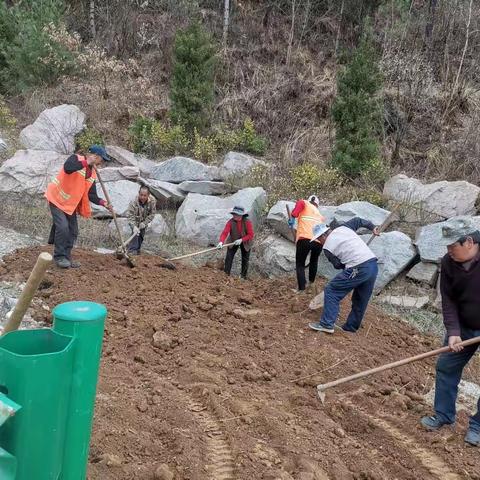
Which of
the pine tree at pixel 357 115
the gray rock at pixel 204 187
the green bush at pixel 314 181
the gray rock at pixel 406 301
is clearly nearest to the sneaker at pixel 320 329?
the gray rock at pixel 406 301

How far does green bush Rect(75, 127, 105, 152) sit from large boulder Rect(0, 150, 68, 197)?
1322 mm

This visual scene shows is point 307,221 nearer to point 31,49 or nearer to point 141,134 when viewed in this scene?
point 141,134

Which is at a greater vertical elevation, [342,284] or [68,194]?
[68,194]

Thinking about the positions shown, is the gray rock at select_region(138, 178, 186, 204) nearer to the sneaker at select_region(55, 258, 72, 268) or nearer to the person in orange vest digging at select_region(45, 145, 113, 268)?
the person in orange vest digging at select_region(45, 145, 113, 268)

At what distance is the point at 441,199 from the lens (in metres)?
10.0

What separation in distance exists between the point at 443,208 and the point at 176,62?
22.0ft

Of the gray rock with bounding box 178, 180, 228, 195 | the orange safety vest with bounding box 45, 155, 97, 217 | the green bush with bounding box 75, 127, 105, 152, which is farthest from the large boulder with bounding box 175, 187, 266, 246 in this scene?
the green bush with bounding box 75, 127, 105, 152

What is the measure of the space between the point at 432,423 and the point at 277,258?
199 inches

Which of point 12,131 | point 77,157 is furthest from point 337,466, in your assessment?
point 12,131

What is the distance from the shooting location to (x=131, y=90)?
1498 centimetres

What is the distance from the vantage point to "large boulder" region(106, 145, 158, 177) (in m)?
12.4

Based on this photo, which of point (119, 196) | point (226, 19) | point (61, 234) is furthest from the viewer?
point (226, 19)

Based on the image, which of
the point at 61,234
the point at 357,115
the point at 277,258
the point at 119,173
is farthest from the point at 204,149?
the point at 61,234

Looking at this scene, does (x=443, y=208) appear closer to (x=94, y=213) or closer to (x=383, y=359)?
(x=383, y=359)
